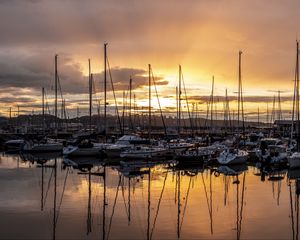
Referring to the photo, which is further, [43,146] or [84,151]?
[43,146]

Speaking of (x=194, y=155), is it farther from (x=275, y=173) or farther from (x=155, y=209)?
(x=155, y=209)

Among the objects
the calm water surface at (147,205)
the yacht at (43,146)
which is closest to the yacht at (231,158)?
the calm water surface at (147,205)

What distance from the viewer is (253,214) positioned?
71.4 ft

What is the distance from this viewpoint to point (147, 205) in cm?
2386

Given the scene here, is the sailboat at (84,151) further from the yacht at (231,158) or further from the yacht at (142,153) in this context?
the yacht at (231,158)

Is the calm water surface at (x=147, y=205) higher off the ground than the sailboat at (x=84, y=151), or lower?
lower

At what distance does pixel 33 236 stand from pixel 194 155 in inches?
1163

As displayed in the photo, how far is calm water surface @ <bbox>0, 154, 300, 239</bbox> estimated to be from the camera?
18.2 metres

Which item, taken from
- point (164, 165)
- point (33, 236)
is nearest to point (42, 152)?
point (164, 165)

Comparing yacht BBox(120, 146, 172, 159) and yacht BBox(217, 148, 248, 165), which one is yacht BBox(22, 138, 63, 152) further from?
yacht BBox(217, 148, 248, 165)

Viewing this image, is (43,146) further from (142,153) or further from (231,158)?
(231,158)

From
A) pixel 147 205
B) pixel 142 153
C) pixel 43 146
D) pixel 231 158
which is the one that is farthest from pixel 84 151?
pixel 147 205

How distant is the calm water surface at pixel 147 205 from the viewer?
18.2 meters

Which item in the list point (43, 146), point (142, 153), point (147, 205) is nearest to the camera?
point (147, 205)
